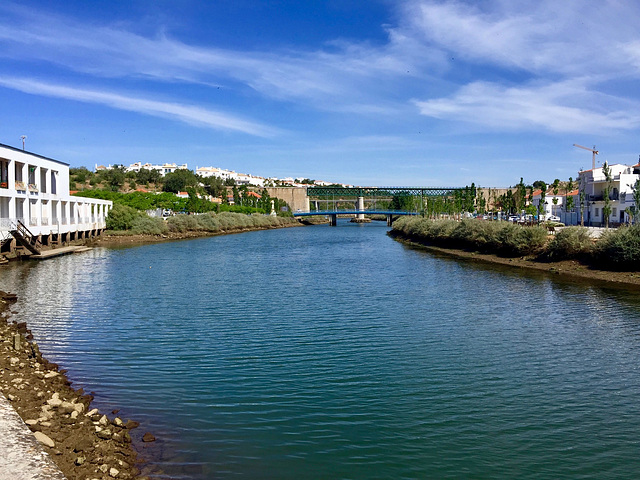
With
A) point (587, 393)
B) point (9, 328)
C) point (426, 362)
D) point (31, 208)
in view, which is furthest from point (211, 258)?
point (587, 393)

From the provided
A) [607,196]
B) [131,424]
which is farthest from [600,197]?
[131,424]

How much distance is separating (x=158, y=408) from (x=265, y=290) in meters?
15.0

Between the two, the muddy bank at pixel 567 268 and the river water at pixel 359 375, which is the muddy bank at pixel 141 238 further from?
the muddy bank at pixel 567 268

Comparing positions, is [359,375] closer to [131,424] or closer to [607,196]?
[131,424]

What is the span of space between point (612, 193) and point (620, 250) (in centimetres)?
3143

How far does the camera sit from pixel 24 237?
123 ft

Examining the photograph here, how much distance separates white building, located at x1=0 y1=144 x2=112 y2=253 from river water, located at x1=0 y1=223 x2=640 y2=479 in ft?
47.7

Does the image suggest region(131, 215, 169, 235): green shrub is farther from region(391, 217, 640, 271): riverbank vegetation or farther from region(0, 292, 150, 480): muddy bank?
region(0, 292, 150, 480): muddy bank

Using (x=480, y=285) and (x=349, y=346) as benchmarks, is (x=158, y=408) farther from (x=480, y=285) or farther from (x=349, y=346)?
(x=480, y=285)

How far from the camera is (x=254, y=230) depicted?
342ft

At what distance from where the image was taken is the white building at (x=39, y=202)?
123ft

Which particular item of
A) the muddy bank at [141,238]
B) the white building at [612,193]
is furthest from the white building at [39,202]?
the white building at [612,193]

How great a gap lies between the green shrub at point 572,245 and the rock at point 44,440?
31691 millimetres

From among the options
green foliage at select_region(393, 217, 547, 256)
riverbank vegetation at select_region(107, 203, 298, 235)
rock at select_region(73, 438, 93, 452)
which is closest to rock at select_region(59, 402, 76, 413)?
rock at select_region(73, 438, 93, 452)
